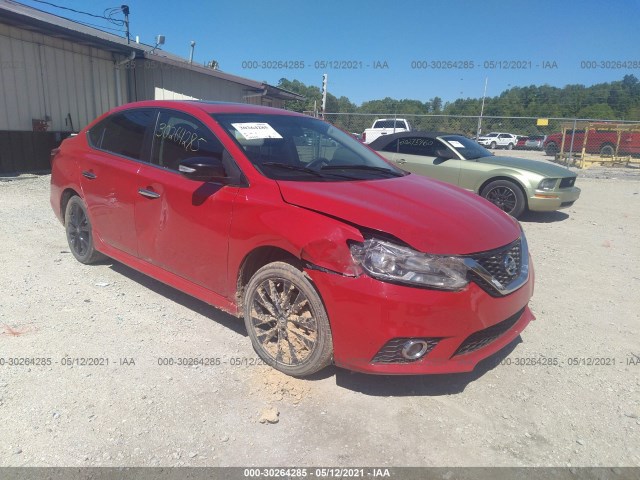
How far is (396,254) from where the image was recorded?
243cm

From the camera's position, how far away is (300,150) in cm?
351

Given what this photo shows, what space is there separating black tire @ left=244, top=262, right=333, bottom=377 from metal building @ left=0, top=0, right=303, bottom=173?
10.2m

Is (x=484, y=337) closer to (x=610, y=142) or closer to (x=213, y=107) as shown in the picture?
(x=213, y=107)

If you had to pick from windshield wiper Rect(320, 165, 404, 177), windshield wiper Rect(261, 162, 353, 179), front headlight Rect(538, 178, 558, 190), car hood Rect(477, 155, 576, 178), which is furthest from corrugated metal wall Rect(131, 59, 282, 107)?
windshield wiper Rect(261, 162, 353, 179)

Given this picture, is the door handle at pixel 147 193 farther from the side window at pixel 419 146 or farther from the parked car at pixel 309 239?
the side window at pixel 419 146

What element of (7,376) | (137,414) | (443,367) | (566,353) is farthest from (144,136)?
(566,353)

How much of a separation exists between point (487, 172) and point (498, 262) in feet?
19.5

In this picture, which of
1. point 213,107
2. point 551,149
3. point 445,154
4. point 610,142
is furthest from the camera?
point 551,149

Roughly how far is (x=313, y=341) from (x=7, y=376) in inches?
75.5

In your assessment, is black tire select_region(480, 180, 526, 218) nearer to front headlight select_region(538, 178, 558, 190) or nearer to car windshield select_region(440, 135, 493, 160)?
front headlight select_region(538, 178, 558, 190)

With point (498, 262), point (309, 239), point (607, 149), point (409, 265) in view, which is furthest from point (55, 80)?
point (607, 149)

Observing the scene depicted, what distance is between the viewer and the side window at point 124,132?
3814mm

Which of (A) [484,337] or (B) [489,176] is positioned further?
(B) [489,176]

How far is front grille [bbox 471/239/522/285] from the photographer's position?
→ 2566mm
